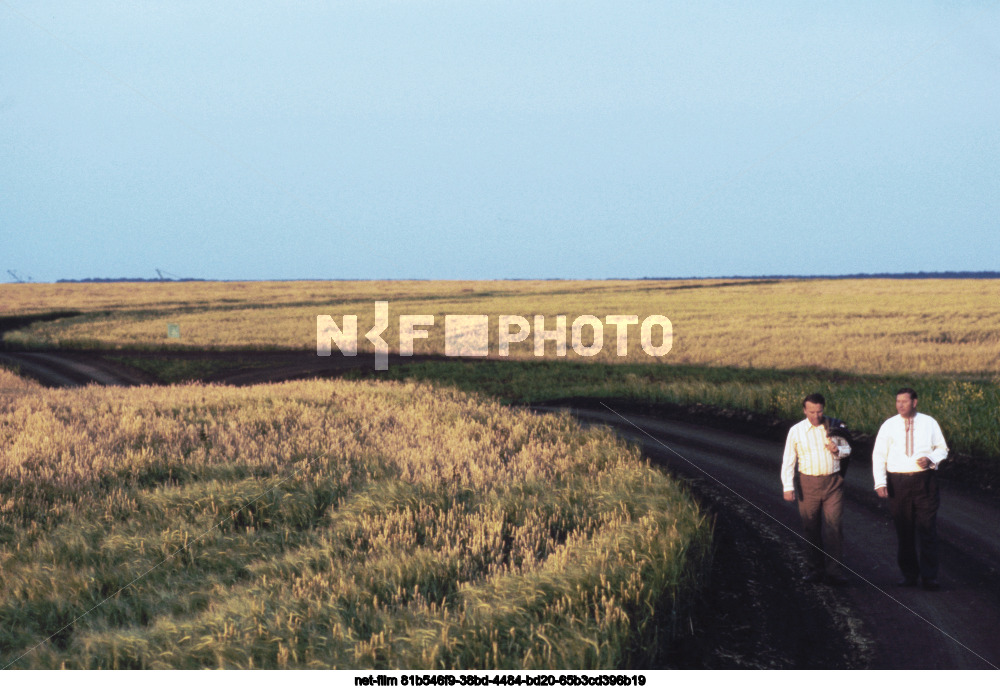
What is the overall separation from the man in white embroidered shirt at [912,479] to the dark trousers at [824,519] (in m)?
0.43

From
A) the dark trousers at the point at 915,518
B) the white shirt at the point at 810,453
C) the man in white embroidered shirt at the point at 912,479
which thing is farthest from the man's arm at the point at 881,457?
the white shirt at the point at 810,453

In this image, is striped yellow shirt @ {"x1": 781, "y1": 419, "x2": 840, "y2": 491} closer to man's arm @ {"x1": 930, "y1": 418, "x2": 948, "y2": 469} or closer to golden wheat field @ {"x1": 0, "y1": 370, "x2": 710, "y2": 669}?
man's arm @ {"x1": 930, "y1": 418, "x2": 948, "y2": 469}

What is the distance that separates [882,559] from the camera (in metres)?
8.00

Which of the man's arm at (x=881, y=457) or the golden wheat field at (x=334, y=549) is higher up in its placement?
the man's arm at (x=881, y=457)

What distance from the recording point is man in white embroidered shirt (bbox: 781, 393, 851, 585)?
23.4 ft

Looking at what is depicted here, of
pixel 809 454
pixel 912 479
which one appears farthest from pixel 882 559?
pixel 809 454

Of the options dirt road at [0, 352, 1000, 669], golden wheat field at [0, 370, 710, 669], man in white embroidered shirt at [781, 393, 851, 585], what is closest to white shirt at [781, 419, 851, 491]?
man in white embroidered shirt at [781, 393, 851, 585]

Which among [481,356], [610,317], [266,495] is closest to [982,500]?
[266,495]

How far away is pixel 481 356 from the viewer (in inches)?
1372

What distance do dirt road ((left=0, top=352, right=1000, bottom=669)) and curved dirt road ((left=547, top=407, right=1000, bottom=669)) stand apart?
0.01 meters

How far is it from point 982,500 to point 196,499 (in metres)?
11.2

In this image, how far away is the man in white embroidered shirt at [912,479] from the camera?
7.04 m

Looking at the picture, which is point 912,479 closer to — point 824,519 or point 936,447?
point 936,447

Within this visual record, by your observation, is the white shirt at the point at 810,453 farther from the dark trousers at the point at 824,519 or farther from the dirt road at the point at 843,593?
the dirt road at the point at 843,593
